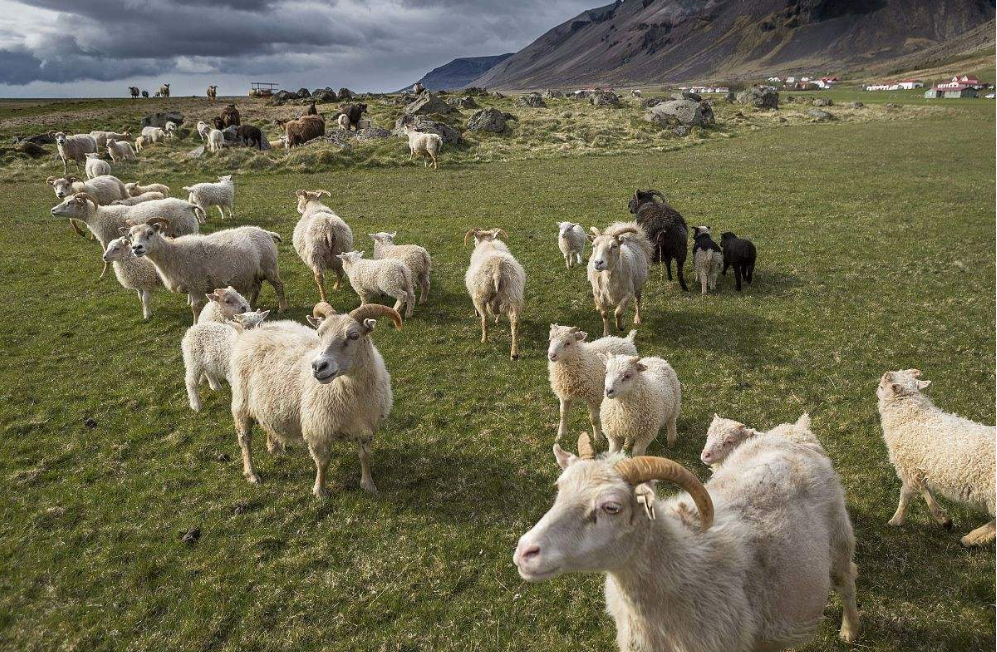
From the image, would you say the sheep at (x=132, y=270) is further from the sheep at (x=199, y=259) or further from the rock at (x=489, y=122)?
the rock at (x=489, y=122)

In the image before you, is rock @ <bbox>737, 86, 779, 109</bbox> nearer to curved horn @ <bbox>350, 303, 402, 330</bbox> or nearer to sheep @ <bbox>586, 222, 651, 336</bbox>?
sheep @ <bbox>586, 222, 651, 336</bbox>

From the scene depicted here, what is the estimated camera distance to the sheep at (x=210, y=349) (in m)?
8.49

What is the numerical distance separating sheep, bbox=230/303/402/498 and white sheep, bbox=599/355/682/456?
9.98ft

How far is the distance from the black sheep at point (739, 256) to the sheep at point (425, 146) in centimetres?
2302

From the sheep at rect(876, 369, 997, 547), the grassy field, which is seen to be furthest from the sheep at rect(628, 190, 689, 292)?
the sheep at rect(876, 369, 997, 547)

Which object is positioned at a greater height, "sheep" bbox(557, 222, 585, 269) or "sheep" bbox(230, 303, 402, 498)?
"sheep" bbox(557, 222, 585, 269)

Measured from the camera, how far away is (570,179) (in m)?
28.4

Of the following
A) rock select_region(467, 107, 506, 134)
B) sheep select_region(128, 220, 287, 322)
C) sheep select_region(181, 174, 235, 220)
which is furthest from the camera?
rock select_region(467, 107, 506, 134)

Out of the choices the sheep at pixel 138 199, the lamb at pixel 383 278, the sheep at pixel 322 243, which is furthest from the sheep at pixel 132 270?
the sheep at pixel 138 199

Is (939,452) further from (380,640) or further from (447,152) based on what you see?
(447,152)

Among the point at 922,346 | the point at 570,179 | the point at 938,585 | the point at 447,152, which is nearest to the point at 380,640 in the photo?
the point at 938,585

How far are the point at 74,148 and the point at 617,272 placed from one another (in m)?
37.0

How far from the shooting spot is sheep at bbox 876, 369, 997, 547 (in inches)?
211

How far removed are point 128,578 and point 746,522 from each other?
254 inches
